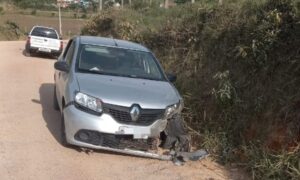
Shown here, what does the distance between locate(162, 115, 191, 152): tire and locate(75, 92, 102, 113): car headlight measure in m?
1.22

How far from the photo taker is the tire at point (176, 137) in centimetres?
794

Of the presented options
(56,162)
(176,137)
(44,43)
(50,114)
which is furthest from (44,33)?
(56,162)

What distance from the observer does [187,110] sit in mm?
9961

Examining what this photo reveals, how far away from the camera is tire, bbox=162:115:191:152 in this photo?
26.1ft

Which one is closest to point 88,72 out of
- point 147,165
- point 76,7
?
point 147,165

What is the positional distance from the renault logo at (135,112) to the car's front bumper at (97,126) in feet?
0.37

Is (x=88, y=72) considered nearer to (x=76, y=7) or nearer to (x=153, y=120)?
(x=153, y=120)

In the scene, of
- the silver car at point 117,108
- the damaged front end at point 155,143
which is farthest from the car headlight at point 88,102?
the damaged front end at point 155,143

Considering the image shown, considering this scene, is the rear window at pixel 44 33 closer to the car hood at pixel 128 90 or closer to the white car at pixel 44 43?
the white car at pixel 44 43

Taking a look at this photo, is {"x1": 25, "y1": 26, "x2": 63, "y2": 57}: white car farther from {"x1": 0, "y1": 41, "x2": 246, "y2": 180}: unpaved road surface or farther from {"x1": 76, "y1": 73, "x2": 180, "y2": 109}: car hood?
{"x1": 76, "y1": 73, "x2": 180, "y2": 109}: car hood

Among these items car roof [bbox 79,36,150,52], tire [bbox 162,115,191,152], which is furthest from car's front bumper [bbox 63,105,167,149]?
car roof [bbox 79,36,150,52]

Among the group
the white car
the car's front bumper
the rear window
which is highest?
the car's front bumper

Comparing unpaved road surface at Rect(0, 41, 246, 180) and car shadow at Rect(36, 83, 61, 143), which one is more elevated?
unpaved road surface at Rect(0, 41, 246, 180)

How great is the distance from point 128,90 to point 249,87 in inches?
96.4
